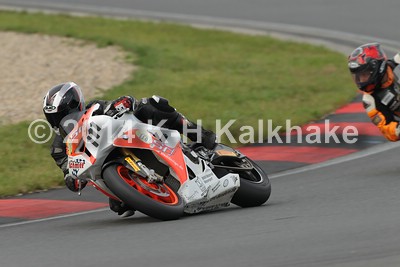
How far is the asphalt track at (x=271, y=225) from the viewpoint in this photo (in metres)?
5.79

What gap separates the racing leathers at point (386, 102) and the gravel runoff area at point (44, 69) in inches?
211

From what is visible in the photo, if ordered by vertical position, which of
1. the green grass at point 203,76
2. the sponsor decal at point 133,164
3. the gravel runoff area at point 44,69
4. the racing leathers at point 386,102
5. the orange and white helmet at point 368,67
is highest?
the orange and white helmet at point 368,67

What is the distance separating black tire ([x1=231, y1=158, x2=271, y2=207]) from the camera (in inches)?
304

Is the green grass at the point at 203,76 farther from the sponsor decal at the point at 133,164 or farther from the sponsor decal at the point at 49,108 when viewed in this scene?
the sponsor decal at the point at 133,164

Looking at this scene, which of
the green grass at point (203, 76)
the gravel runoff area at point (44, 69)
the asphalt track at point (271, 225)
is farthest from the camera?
the gravel runoff area at point (44, 69)

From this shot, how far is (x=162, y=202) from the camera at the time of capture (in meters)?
7.12

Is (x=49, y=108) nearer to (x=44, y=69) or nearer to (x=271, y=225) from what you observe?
(x=271, y=225)

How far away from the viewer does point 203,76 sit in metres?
15.3

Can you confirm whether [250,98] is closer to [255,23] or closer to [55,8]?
[255,23]

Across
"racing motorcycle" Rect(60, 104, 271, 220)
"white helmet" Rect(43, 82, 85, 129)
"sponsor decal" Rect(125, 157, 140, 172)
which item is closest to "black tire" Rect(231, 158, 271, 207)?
"racing motorcycle" Rect(60, 104, 271, 220)

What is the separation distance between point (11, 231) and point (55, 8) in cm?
1600

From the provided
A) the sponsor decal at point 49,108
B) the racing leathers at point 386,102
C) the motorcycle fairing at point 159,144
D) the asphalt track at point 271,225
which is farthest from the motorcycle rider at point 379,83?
the sponsor decal at point 49,108

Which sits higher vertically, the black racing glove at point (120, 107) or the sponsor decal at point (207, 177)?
the black racing glove at point (120, 107)

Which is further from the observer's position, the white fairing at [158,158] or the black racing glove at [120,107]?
the black racing glove at [120,107]
